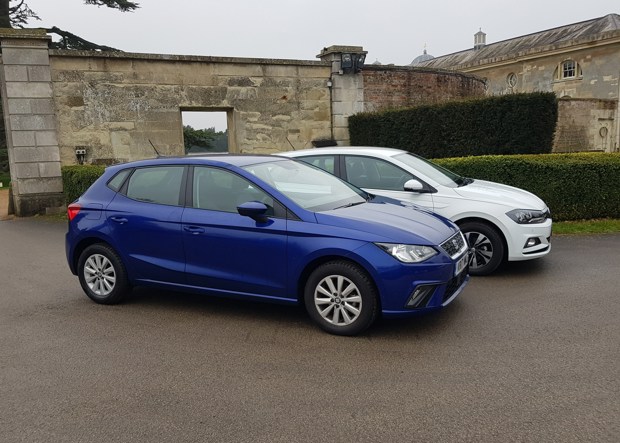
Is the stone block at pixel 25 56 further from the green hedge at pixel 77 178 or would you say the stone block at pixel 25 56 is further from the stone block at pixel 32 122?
the green hedge at pixel 77 178

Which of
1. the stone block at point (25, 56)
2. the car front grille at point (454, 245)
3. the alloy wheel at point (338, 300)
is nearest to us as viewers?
the alloy wheel at point (338, 300)

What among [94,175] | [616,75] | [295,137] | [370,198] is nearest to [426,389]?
[370,198]

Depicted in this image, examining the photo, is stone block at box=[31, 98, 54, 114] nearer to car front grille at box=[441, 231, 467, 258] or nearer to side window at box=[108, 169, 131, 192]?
side window at box=[108, 169, 131, 192]

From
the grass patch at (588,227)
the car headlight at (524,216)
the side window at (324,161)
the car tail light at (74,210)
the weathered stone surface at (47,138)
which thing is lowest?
the grass patch at (588,227)

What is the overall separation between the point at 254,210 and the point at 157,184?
56.5 inches

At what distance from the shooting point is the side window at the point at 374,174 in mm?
7012

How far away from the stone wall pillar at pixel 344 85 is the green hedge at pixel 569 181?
6.33m

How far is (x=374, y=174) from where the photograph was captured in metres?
7.20

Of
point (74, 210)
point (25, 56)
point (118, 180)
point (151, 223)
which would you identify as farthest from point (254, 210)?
point (25, 56)

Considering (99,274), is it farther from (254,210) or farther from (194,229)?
(254,210)

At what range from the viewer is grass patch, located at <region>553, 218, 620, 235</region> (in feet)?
28.9

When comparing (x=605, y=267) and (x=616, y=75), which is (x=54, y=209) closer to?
(x=605, y=267)

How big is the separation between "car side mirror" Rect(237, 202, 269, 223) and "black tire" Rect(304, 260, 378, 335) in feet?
2.29

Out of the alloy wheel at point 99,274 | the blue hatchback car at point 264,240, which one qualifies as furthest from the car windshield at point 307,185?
the alloy wheel at point 99,274
